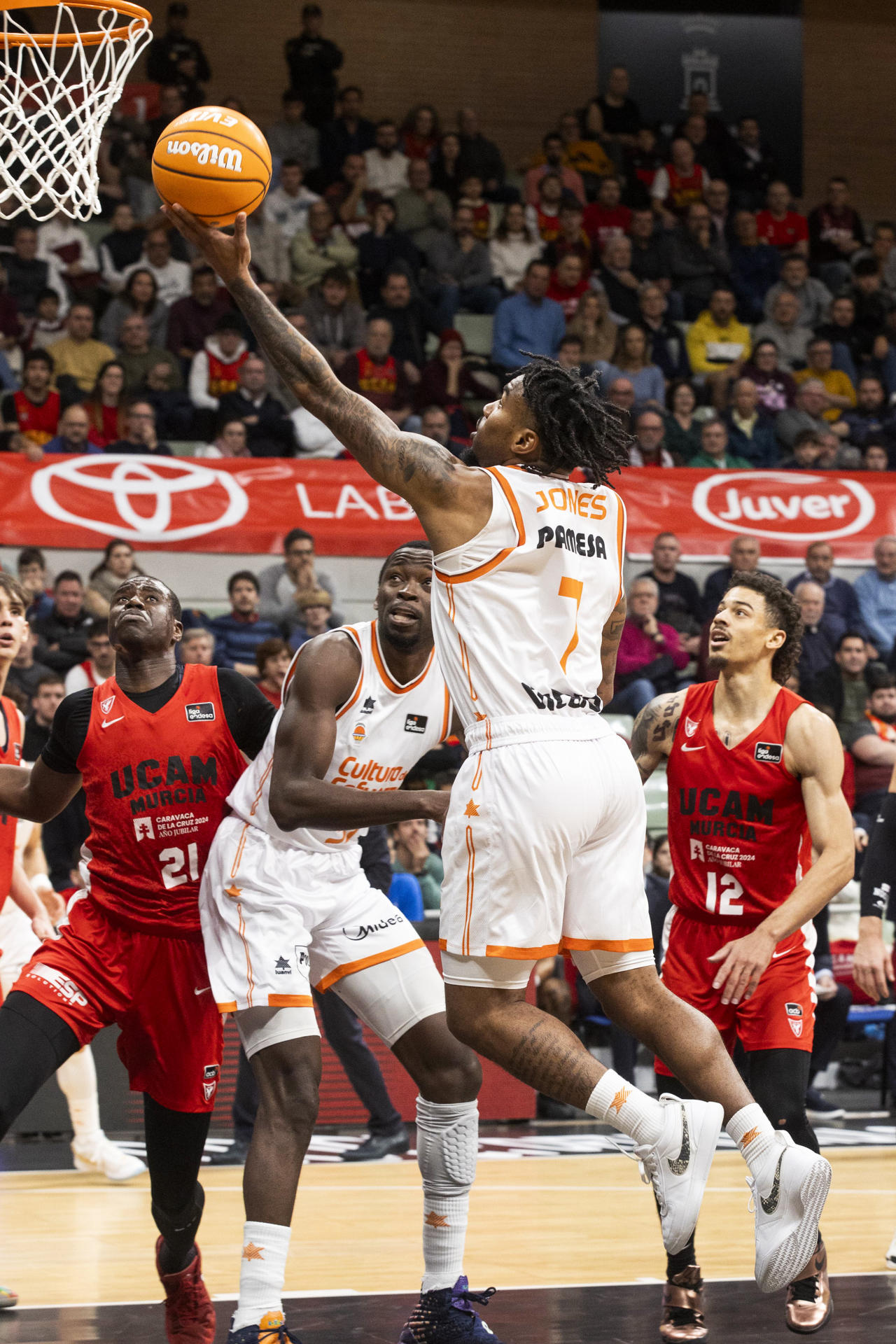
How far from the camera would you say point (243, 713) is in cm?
486

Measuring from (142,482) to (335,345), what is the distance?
285 centimetres

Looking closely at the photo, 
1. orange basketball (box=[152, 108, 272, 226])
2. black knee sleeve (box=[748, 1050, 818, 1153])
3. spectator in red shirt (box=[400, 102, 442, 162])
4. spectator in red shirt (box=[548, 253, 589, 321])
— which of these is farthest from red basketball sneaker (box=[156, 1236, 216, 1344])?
spectator in red shirt (box=[400, 102, 442, 162])

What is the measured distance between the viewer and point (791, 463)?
1436 centimetres

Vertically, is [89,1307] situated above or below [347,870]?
below

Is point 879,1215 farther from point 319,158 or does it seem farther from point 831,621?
point 319,158

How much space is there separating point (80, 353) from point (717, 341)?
20.1 ft

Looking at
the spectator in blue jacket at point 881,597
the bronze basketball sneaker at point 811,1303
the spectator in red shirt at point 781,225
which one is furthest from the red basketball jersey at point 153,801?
the spectator in red shirt at point 781,225

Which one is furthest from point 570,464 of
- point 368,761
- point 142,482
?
point 142,482

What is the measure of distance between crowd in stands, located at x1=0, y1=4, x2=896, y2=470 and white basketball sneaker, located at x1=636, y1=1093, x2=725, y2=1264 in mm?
9084

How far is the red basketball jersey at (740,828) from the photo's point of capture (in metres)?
5.28

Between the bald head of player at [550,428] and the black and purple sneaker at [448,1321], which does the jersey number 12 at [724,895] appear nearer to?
the black and purple sneaker at [448,1321]

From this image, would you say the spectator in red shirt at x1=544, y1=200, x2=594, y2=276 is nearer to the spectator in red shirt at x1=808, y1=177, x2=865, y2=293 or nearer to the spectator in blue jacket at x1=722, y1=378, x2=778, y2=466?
the spectator in blue jacket at x1=722, y1=378, x2=778, y2=466

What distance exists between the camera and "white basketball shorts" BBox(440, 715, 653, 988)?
3.86 meters

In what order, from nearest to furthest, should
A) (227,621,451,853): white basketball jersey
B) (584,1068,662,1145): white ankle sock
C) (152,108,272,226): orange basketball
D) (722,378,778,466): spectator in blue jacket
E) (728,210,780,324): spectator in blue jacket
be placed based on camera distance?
(584,1068,662,1145): white ankle sock → (152,108,272,226): orange basketball → (227,621,451,853): white basketball jersey → (722,378,778,466): spectator in blue jacket → (728,210,780,324): spectator in blue jacket
